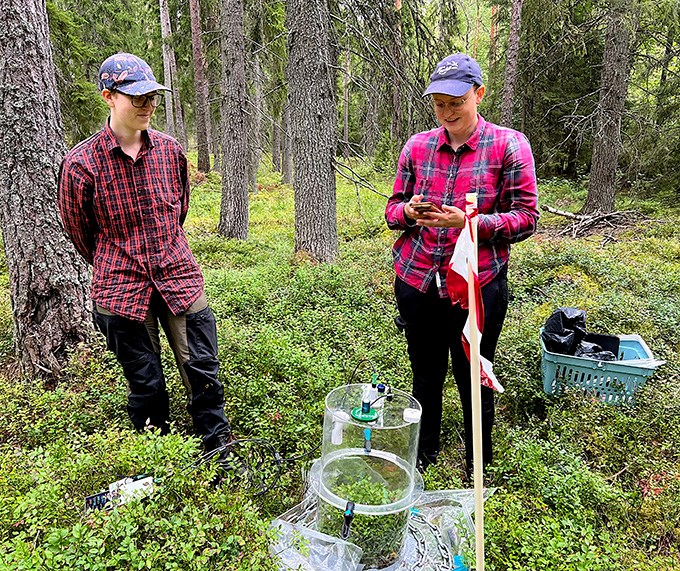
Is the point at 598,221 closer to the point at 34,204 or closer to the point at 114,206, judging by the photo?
the point at 114,206

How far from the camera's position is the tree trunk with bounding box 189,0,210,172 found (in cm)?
1160

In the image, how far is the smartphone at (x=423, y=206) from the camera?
2.18 m

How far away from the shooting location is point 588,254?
6.13m

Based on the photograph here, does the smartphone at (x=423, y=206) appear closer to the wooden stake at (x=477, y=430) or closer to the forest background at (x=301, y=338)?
the wooden stake at (x=477, y=430)

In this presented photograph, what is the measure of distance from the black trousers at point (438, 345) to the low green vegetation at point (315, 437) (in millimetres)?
215

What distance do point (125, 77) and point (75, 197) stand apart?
0.65m

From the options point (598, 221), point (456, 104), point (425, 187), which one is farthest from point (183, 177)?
point (598, 221)

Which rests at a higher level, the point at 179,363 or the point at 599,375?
the point at 179,363

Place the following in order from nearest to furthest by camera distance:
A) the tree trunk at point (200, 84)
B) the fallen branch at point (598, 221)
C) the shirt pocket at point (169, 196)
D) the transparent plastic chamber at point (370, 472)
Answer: the transparent plastic chamber at point (370, 472) → the shirt pocket at point (169, 196) → the fallen branch at point (598, 221) → the tree trunk at point (200, 84)

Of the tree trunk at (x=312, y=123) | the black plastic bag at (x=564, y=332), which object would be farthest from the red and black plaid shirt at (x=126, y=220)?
the tree trunk at (x=312, y=123)

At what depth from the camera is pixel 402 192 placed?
2574 mm

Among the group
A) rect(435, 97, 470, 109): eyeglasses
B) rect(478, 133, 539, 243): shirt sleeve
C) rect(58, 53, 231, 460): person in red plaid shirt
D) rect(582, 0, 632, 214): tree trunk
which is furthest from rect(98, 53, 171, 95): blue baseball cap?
rect(582, 0, 632, 214): tree trunk

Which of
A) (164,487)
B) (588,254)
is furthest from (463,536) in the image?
(588,254)

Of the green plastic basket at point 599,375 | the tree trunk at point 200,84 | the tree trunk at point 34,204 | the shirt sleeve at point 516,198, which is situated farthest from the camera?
the tree trunk at point 200,84
